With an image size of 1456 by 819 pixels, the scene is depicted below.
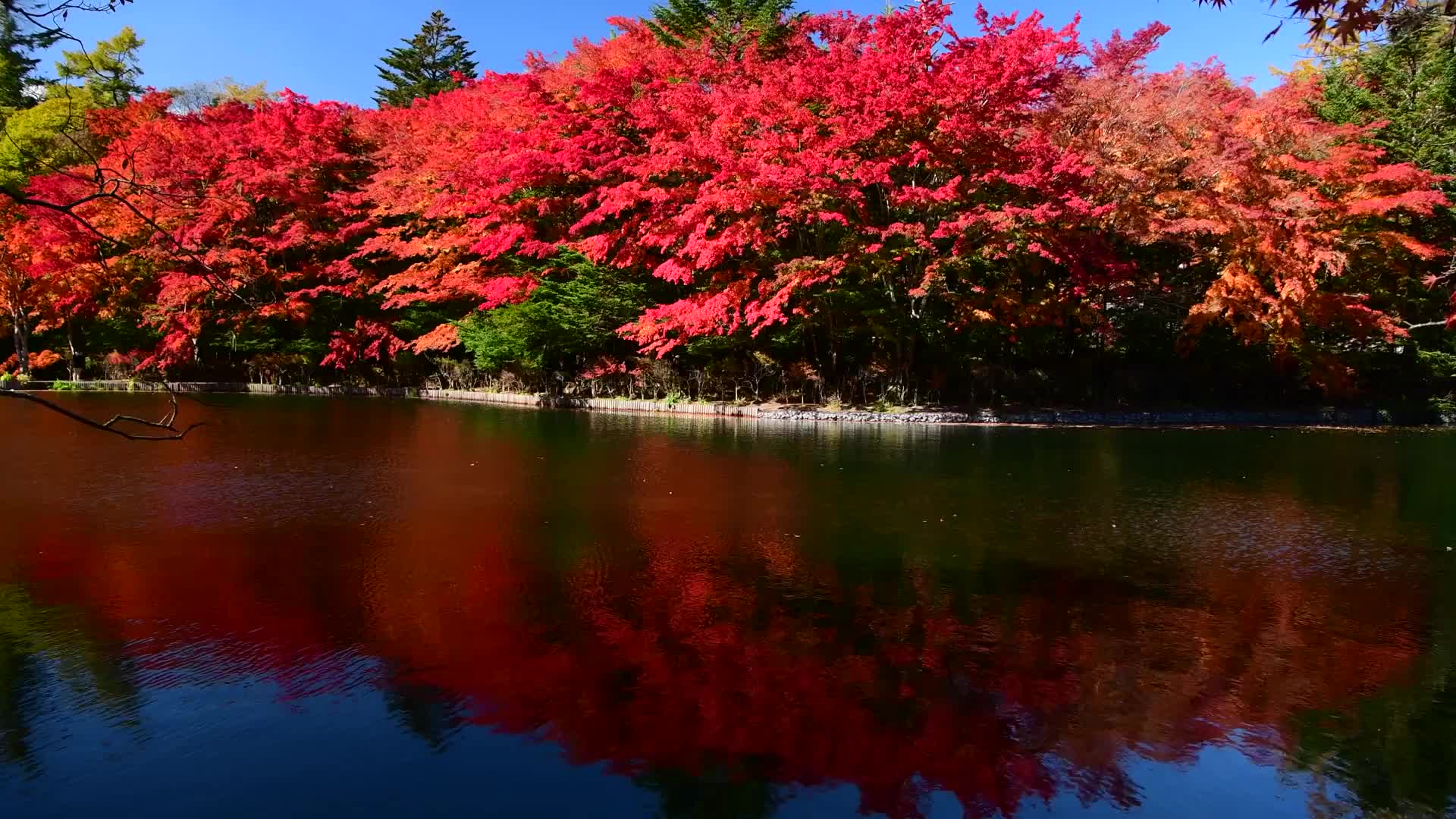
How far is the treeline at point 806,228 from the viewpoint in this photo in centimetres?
1246

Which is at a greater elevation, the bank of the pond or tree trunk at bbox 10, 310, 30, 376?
tree trunk at bbox 10, 310, 30, 376

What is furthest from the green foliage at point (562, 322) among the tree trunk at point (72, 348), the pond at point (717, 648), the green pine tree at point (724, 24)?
the tree trunk at point (72, 348)

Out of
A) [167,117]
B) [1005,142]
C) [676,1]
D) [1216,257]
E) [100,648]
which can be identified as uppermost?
[676,1]

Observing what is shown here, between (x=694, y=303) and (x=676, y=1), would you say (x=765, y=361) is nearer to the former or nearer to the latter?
(x=694, y=303)

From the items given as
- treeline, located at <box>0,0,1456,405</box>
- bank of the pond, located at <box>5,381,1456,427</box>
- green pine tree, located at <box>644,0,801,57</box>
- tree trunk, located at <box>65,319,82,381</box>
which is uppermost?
green pine tree, located at <box>644,0,801,57</box>

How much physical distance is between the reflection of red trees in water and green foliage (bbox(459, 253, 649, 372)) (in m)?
9.71

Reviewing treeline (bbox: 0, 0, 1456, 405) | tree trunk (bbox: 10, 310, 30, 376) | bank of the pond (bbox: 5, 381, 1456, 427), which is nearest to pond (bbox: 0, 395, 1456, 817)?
bank of the pond (bbox: 5, 381, 1456, 427)

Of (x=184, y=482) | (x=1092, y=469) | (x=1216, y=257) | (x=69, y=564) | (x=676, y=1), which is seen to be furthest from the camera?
(x=676, y=1)

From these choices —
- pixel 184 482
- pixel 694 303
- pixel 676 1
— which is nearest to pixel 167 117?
pixel 676 1

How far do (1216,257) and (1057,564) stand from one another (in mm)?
10650

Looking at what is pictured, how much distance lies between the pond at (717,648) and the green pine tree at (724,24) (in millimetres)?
11776

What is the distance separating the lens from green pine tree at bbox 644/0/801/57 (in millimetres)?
17000

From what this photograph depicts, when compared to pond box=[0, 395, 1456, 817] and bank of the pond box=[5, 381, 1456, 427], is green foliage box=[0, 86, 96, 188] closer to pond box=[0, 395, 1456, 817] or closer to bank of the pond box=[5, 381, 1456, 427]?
bank of the pond box=[5, 381, 1456, 427]

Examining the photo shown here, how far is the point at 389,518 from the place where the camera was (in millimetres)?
6227
